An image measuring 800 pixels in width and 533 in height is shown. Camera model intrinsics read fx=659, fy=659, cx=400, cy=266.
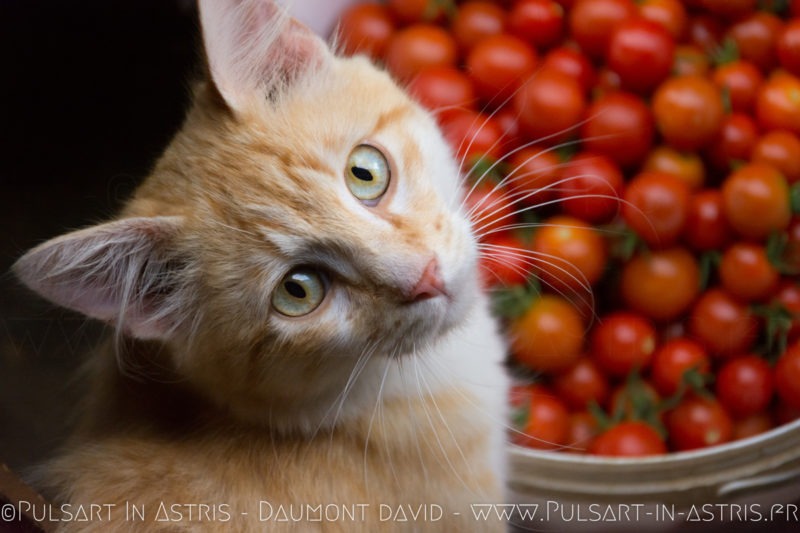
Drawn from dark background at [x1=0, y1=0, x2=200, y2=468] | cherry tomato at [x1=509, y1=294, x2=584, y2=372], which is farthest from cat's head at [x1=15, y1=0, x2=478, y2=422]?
cherry tomato at [x1=509, y1=294, x2=584, y2=372]

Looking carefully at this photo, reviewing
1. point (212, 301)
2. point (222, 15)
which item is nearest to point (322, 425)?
point (212, 301)

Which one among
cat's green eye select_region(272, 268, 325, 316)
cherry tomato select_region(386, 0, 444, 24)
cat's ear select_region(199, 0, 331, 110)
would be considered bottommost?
cat's green eye select_region(272, 268, 325, 316)

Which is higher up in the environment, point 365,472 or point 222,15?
point 222,15

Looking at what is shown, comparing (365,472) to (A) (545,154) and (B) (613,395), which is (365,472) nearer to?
(B) (613,395)

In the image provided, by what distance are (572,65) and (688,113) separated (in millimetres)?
205

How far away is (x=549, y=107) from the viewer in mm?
1022

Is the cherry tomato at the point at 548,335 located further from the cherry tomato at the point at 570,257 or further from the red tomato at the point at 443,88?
the red tomato at the point at 443,88

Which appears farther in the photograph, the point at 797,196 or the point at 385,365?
the point at 797,196

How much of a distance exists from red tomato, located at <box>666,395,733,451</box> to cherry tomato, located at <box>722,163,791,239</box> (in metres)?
0.25

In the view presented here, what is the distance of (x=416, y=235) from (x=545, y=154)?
1.40ft

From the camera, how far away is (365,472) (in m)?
0.79

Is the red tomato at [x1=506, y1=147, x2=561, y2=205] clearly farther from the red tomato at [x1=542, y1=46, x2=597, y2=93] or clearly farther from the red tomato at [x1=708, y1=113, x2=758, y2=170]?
the red tomato at [x1=708, y1=113, x2=758, y2=170]

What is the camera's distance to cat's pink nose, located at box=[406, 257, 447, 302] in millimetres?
669

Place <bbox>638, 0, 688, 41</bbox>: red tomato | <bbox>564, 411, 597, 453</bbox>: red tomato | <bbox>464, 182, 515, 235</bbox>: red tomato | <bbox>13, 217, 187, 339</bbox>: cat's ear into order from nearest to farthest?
<bbox>13, 217, 187, 339</bbox>: cat's ear
<bbox>464, 182, 515, 235</bbox>: red tomato
<bbox>564, 411, 597, 453</bbox>: red tomato
<bbox>638, 0, 688, 41</bbox>: red tomato
